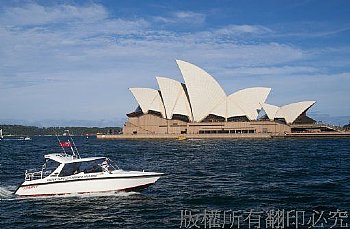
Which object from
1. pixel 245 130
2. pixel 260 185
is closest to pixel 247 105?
pixel 245 130

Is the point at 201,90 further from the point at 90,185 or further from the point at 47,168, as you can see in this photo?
the point at 90,185

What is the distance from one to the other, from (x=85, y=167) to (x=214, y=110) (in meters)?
94.2

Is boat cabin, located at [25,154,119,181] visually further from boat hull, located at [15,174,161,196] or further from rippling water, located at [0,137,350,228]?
rippling water, located at [0,137,350,228]

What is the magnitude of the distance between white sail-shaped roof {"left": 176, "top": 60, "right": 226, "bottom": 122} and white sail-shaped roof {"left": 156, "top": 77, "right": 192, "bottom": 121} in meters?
3.01

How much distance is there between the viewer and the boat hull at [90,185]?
19.6 m

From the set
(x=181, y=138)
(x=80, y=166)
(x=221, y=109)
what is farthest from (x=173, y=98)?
(x=80, y=166)

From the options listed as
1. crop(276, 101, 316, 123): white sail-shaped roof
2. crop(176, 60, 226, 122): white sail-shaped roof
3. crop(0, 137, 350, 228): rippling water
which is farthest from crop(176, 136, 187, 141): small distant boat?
crop(0, 137, 350, 228): rippling water

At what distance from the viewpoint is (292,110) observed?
115 m

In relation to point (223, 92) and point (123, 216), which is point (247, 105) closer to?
point (223, 92)

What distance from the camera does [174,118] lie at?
396ft

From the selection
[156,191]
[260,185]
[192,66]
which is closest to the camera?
[156,191]

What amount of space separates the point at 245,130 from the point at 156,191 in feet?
319

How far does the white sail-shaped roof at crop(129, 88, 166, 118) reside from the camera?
11719 cm

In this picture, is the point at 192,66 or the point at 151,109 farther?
the point at 151,109
